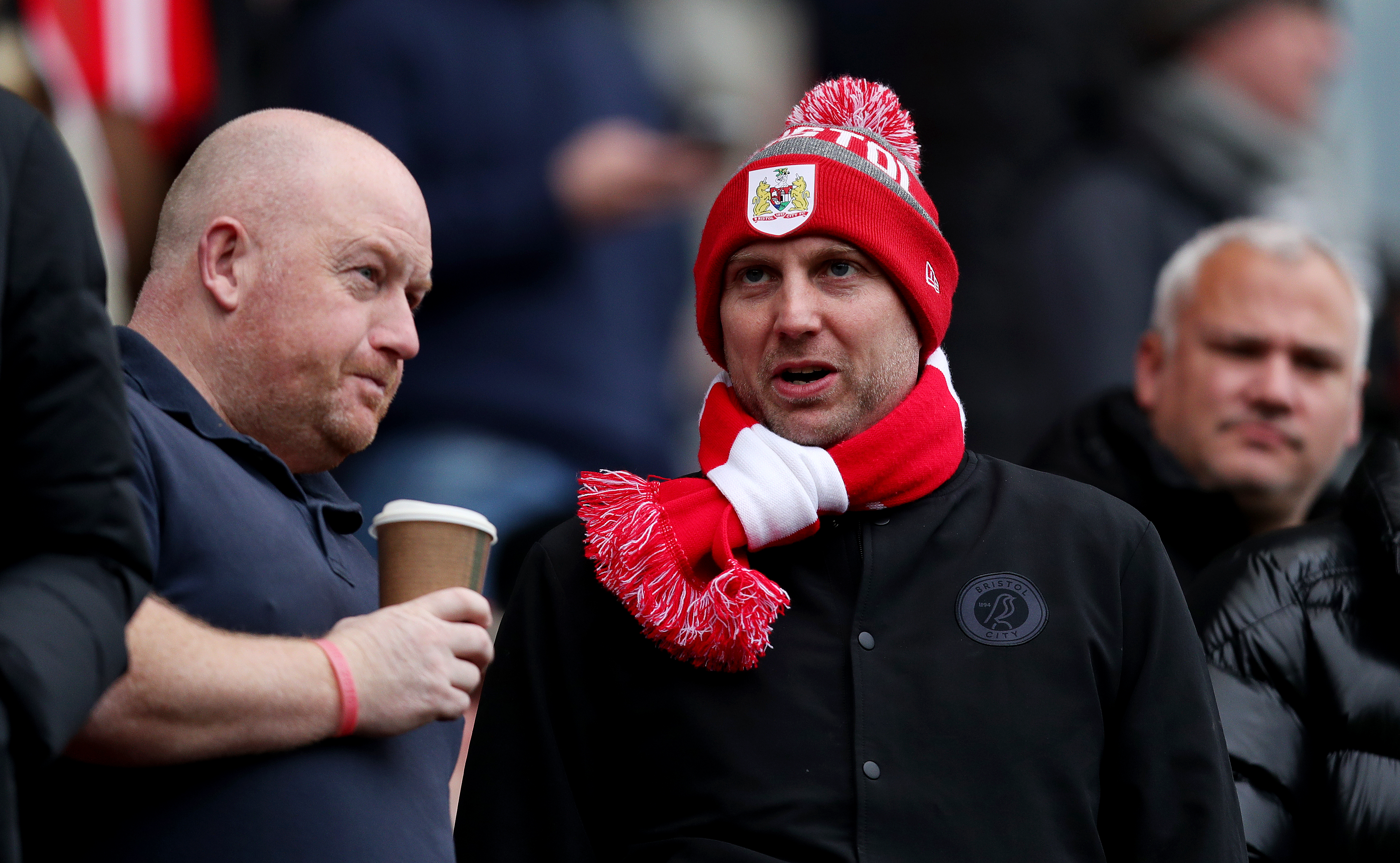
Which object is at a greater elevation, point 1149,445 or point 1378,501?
point 1378,501

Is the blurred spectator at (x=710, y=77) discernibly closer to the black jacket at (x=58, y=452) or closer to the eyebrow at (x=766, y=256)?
the eyebrow at (x=766, y=256)

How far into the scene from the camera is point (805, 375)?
3.03 metres

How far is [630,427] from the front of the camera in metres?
5.69

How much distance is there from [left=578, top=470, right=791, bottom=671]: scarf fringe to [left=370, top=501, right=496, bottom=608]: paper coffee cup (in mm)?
246

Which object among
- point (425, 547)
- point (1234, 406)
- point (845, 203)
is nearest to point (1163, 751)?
point (845, 203)

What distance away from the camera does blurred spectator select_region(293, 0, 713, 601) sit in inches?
204

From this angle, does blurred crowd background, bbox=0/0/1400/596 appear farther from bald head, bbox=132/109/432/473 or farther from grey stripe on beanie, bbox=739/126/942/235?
bald head, bbox=132/109/432/473

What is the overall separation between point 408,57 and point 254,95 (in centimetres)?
68

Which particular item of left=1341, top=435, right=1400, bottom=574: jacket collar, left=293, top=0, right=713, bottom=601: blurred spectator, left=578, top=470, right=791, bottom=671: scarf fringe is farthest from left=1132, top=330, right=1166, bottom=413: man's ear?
left=578, top=470, right=791, bottom=671: scarf fringe

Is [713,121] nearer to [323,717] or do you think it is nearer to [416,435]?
[416,435]

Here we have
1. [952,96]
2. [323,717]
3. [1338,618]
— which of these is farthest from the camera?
[952,96]

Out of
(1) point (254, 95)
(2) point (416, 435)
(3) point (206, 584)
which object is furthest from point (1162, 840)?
(1) point (254, 95)

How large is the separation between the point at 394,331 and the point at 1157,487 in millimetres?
2168

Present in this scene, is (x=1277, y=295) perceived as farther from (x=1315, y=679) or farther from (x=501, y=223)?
(x=501, y=223)
